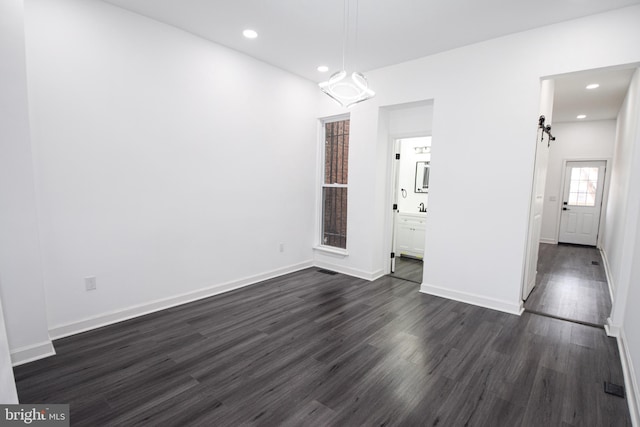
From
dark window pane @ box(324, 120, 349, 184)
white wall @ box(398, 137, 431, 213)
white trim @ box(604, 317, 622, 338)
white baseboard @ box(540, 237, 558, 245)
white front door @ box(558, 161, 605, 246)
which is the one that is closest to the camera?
white trim @ box(604, 317, 622, 338)

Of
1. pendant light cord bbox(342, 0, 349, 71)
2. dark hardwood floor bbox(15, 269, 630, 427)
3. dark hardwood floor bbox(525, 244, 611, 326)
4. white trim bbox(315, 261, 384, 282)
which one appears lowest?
dark hardwood floor bbox(15, 269, 630, 427)

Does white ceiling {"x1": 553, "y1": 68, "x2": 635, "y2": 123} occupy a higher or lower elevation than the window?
higher

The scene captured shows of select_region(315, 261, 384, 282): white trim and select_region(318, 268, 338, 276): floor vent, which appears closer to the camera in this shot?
select_region(315, 261, 384, 282): white trim

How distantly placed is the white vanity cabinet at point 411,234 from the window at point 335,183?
54.1 inches

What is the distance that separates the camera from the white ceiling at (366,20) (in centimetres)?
271

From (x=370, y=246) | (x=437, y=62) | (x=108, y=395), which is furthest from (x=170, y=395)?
(x=437, y=62)

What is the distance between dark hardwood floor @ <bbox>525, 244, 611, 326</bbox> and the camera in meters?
3.46

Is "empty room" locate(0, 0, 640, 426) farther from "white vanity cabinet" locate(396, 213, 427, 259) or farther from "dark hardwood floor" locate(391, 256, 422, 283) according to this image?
"white vanity cabinet" locate(396, 213, 427, 259)

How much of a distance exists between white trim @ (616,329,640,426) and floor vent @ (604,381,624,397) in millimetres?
29

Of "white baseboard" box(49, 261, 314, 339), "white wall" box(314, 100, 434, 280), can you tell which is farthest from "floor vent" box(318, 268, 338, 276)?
"white baseboard" box(49, 261, 314, 339)

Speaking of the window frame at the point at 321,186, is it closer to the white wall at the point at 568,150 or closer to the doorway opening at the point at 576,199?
the doorway opening at the point at 576,199

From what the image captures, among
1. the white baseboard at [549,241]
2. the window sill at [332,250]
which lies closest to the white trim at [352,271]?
the window sill at [332,250]

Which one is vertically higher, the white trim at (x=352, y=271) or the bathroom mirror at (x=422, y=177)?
the bathroom mirror at (x=422, y=177)

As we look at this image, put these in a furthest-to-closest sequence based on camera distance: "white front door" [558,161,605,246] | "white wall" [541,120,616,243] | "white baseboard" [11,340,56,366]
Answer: "white front door" [558,161,605,246] → "white wall" [541,120,616,243] → "white baseboard" [11,340,56,366]
